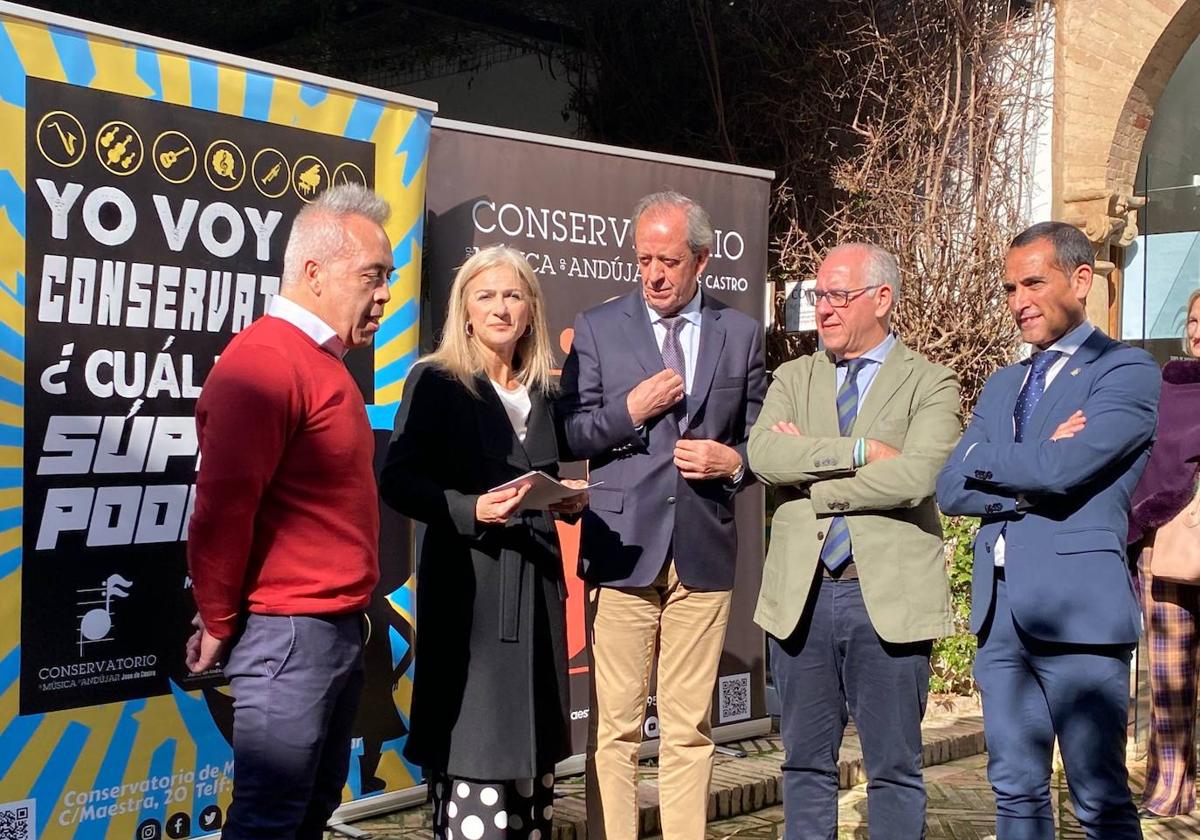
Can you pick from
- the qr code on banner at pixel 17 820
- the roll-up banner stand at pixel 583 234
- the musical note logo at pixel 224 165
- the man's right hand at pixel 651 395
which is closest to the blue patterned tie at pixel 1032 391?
the man's right hand at pixel 651 395

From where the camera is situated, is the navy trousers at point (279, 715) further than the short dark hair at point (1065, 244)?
No

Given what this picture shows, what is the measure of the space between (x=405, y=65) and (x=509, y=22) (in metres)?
1.01

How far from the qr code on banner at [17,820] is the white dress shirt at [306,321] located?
176 cm

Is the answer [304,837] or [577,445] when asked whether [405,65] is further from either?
[304,837]

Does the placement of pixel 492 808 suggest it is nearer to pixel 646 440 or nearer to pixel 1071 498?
pixel 646 440

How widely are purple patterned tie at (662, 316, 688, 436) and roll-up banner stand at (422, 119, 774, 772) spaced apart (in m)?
1.12

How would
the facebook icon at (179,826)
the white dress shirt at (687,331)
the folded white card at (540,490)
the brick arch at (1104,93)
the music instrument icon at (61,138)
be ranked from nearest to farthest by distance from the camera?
the folded white card at (540,490), the music instrument icon at (61,138), the white dress shirt at (687,331), the facebook icon at (179,826), the brick arch at (1104,93)

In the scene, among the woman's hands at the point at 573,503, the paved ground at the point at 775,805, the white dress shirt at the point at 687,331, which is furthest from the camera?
the paved ground at the point at 775,805

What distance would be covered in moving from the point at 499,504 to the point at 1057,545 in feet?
4.55

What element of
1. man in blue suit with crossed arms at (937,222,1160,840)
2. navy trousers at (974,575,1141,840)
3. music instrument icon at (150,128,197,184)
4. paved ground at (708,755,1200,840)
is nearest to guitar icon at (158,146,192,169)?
music instrument icon at (150,128,197,184)

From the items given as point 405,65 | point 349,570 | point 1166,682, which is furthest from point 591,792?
point 405,65

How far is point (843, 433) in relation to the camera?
3465 millimetres

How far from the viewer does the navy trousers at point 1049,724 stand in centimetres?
304

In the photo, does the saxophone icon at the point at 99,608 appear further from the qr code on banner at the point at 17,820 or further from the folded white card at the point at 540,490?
the folded white card at the point at 540,490
